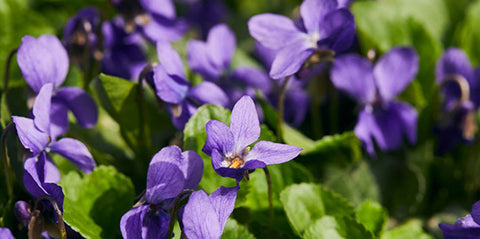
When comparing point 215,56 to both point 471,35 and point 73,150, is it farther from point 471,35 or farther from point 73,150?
point 471,35

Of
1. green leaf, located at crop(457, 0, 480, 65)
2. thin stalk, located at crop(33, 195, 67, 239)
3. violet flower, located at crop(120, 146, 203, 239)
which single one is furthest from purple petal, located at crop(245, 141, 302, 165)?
green leaf, located at crop(457, 0, 480, 65)

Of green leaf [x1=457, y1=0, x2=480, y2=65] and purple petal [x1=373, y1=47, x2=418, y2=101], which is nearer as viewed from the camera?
purple petal [x1=373, y1=47, x2=418, y2=101]

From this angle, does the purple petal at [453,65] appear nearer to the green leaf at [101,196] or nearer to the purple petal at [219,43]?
the purple petal at [219,43]

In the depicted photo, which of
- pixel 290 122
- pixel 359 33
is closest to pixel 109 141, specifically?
pixel 290 122

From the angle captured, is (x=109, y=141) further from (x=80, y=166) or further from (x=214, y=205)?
(x=214, y=205)

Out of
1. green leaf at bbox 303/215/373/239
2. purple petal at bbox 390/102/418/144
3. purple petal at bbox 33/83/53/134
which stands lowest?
green leaf at bbox 303/215/373/239

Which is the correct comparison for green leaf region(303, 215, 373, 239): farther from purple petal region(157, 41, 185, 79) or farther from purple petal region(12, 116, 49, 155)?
purple petal region(12, 116, 49, 155)
